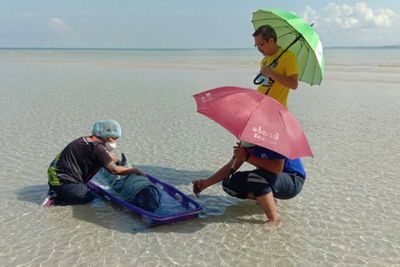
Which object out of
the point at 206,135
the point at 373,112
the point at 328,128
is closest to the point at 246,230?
the point at 206,135

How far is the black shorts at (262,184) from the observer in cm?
454

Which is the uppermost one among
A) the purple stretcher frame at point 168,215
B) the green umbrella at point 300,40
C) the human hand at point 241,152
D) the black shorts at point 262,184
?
the green umbrella at point 300,40

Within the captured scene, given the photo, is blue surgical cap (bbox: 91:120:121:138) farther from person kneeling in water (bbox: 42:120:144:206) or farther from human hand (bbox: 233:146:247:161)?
human hand (bbox: 233:146:247:161)

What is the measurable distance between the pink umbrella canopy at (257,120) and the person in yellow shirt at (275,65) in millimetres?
565

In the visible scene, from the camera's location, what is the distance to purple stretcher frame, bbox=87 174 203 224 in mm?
4492

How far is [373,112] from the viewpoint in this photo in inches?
437

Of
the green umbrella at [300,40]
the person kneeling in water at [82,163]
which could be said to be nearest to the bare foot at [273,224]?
the person kneeling in water at [82,163]

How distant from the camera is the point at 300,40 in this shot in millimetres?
5066

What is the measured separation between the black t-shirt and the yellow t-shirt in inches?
77.9

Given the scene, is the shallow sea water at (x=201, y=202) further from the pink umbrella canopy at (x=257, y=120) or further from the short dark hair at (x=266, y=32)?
the short dark hair at (x=266, y=32)

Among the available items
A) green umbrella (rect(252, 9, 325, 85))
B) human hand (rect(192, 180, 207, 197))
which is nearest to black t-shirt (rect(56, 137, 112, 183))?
human hand (rect(192, 180, 207, 197))

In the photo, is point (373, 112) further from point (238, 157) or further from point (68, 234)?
point (68, 234)

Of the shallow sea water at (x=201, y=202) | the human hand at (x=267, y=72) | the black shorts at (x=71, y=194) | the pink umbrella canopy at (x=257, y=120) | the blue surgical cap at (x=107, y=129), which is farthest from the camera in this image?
the black shorts at (x=71, y=194)

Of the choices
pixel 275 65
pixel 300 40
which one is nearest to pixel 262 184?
pixel 275 65
